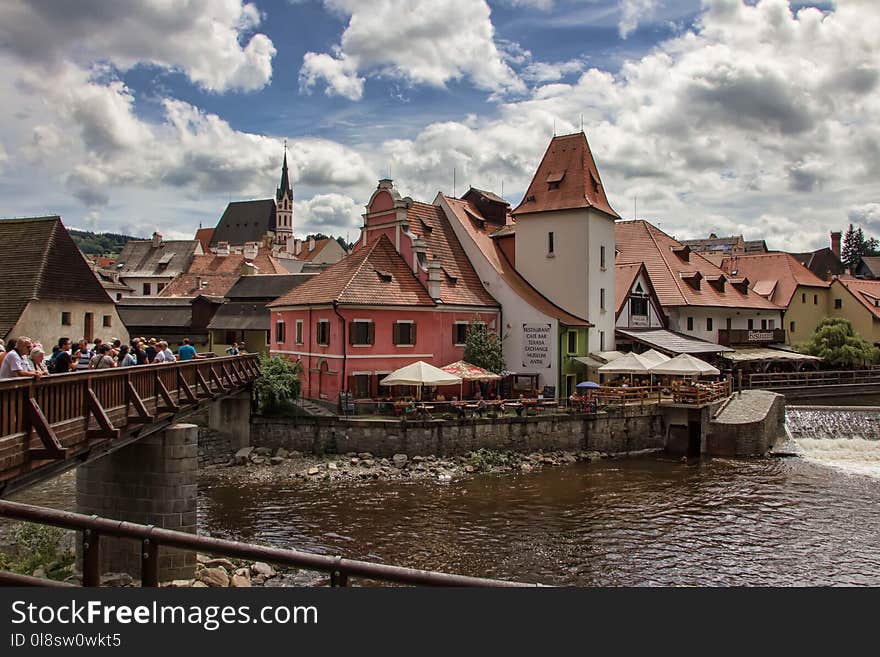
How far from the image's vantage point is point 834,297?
2549 inches

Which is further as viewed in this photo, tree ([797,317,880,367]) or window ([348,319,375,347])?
tree ([797,317,880,367])

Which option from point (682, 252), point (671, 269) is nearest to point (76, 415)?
point (671, 269)

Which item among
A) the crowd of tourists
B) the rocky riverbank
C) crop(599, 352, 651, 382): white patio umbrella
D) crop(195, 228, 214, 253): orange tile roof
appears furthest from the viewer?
crop(195, 228, 214, 253): orange tile roof

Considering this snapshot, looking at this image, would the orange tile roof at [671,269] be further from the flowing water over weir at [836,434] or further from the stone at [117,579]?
the stone at [117,579]

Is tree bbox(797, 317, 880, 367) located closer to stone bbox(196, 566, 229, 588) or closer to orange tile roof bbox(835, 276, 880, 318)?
orange tile roof bbox(835, 276, 880, 318)

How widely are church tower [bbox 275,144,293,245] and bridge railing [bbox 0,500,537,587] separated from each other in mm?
129900

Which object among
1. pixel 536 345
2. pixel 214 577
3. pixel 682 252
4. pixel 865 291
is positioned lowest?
pixel 214 577

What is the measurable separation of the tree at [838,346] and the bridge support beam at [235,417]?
4109cm

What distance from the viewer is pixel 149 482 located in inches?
643

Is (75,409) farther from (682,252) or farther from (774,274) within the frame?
(774,274)

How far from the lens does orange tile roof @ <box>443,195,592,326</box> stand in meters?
39.2

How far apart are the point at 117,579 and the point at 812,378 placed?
4669 cm

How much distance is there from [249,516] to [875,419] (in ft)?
97.7

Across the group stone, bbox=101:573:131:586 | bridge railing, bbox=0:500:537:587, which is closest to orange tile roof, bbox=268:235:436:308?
stone, bbox=101:573:131:586
